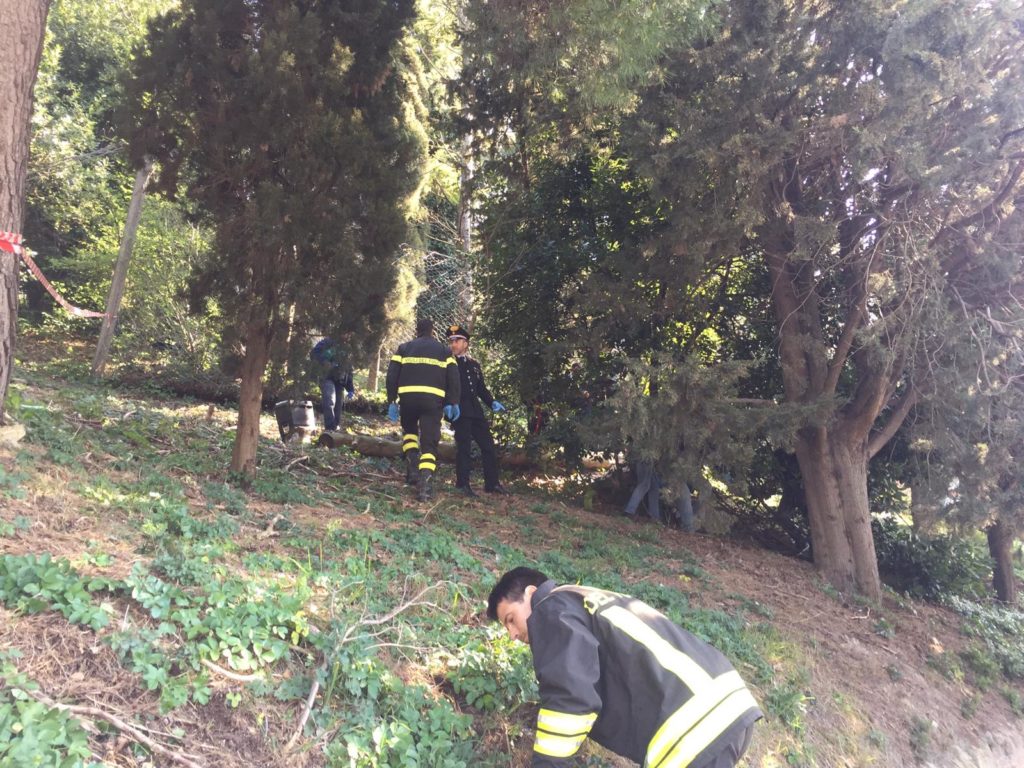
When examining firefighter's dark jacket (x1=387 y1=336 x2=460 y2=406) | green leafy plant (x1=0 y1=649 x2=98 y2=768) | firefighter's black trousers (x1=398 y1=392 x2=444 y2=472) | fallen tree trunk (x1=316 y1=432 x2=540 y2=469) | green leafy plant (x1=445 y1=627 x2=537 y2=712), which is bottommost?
green leafy plant (x1=445 y1=627 x2=537 y2=712)

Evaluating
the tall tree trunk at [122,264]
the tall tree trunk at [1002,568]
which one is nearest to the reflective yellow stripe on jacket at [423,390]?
the tall tree trunk at [122,264]

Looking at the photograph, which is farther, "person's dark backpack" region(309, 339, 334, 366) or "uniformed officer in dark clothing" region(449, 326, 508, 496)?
"uniformed officer in dark clothing" region(449, 326, 508, 496)

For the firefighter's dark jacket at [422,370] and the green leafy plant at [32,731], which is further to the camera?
the firefighter's dark jacket at [422,370]

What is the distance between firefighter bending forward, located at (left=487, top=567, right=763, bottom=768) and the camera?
251 cm

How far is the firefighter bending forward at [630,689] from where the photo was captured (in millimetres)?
2512

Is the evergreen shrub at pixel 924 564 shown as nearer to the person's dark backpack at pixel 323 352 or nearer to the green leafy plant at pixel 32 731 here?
the person's dark backpack at pixel 323 352

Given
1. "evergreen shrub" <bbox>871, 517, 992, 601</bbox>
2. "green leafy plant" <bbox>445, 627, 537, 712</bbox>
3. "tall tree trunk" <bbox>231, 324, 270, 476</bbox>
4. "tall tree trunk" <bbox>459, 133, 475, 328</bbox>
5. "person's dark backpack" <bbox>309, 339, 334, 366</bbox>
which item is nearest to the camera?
"green leafy plant" <bbox>445, 627, 537, 712</bbox>

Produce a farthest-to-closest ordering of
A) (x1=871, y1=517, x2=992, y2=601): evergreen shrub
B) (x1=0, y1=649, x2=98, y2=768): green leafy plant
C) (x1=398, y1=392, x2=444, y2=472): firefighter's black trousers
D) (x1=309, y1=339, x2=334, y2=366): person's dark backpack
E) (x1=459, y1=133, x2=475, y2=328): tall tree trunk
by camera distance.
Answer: (x1=459, y1=133, x2=475, y2=328): tall tree trunk → (x1=871, y1=517, x2=992, y2=601): evergreen shrub → (x1=398, y1=392, x2=444, y2=472): firefighter's black trousers → (x1=309, y1=339, x2=334, y2=366): person's dark backpack → (x1=0, y1=649, x2=98, y2=768): green leafy plant

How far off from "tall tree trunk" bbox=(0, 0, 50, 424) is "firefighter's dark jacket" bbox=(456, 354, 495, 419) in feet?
14.8

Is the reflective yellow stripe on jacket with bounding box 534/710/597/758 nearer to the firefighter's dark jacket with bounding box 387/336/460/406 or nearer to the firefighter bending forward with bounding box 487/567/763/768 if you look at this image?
the firefighter bending forward with bounding box 487/567/763/768

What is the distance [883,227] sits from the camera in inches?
262

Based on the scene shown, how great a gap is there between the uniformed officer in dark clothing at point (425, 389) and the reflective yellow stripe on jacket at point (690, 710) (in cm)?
470

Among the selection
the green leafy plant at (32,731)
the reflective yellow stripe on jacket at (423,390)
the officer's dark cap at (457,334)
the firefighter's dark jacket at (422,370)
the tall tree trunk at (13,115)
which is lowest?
the green leafy plant at (32,731)

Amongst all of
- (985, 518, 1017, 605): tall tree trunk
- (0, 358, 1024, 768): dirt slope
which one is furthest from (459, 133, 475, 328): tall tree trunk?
(985, 518, 1017, 605): tall tree trunk
